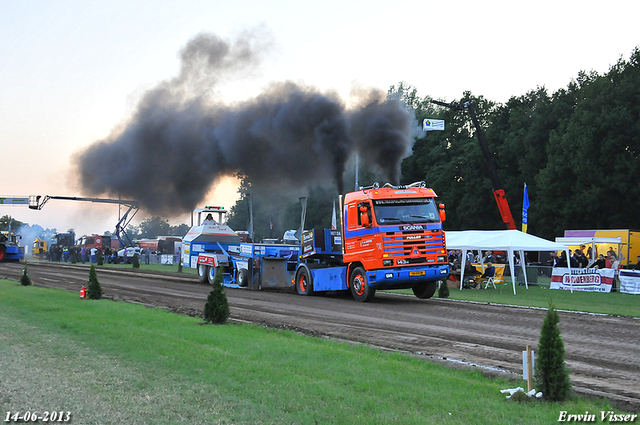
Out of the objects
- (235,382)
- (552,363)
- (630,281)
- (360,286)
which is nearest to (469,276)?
(630,281)

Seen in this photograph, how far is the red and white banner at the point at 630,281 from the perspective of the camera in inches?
951

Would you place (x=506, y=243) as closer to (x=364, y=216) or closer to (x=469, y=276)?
(x=469, y=276)

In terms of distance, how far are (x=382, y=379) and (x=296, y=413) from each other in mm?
1662

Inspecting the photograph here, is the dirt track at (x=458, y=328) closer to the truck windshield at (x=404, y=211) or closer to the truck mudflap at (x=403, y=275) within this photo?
the truck mudflap at (x=403, y=275)

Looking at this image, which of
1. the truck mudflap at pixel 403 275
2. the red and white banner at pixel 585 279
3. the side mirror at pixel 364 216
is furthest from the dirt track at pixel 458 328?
the red and white banner at pixel 585 279

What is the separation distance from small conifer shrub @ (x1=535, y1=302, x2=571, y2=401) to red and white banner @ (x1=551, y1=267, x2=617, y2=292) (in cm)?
2123

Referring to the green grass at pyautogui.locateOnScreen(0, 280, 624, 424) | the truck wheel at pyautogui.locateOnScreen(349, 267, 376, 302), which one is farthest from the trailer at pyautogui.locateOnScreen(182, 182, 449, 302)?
the green grass at pyautogui.locateOnScreen(0, 280, 624, 424)

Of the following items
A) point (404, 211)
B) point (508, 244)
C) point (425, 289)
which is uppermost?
point (404, 211)

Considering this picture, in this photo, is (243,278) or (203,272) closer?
(243,278)

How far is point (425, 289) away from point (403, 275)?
300cm

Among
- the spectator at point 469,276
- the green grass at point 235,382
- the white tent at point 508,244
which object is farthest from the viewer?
the spectator at point 469,276

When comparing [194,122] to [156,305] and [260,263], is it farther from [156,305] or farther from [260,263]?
[156,305]

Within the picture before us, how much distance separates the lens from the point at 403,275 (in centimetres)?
1759

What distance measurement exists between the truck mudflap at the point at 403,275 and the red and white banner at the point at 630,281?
10.8 m
